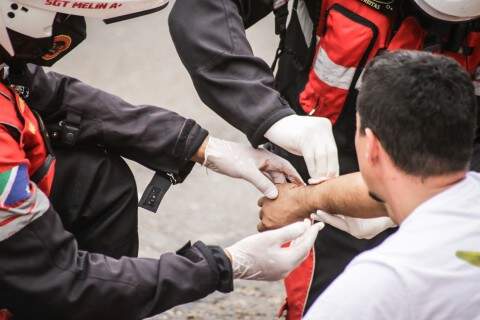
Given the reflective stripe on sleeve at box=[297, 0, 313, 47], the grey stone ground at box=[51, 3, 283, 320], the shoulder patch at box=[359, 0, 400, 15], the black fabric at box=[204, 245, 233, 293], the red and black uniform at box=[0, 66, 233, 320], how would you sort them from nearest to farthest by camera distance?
the red and black uniform at box=[0, 66, 233, 320], the black fabric at box=[204, 245, 233, 293], the shoulder patch at box=[359, 0, 400, 15], the reflective stripe on sleeve at box=[297, 0, 313, 47], the grey stone ground at box=[51, 3, 283, 320]

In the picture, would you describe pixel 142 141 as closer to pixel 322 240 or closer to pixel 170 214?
pixel 322 240

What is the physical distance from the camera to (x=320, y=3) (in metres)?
2.73

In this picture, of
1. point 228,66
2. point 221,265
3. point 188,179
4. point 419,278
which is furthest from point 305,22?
point 188,179

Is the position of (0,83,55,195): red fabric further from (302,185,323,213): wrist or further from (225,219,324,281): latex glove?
(302,185,323,213): wrist

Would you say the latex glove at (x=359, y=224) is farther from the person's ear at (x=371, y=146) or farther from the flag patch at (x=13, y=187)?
the flag patch at (x=13, y=187)

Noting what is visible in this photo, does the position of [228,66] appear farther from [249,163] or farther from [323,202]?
[323,202]

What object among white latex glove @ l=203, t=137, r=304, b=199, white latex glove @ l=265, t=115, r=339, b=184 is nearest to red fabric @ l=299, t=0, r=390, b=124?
white latex glove @ l=265, t=115, r=339, b=184

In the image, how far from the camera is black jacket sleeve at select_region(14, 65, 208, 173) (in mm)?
2650

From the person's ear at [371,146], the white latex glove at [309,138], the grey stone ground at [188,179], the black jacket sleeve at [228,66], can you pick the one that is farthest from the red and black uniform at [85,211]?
the grey stone ground at [188,179]

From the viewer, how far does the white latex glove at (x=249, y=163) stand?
9.01 feet

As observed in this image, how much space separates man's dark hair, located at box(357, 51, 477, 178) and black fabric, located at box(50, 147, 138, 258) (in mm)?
1116

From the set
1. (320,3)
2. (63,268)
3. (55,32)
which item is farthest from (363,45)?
(63,268)

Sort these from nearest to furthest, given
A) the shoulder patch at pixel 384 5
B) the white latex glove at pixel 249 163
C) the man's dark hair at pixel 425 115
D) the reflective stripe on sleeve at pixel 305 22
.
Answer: the man's dark hair at pixel 425 115
the shoulder patch at pixel 384 5
the white latex glove at pixel 249 163
the reflective stripe on sleeve at pixel 305 22

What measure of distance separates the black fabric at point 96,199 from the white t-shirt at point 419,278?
3.71 feet
